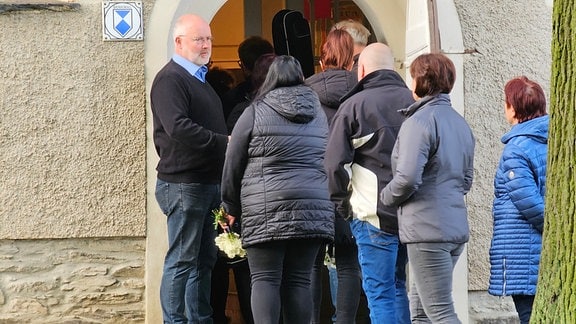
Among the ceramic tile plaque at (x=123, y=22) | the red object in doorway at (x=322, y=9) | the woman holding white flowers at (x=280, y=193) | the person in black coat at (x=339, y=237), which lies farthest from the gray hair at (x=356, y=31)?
the red object in doorway at (x=322, y=9)

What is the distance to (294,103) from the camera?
20.7ft

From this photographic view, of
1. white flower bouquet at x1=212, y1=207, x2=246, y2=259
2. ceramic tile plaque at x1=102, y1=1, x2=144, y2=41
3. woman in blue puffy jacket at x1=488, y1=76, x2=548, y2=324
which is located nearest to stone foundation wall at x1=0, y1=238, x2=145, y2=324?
white flower bouquet at x1=212, y1=207, x2=246, y2=259

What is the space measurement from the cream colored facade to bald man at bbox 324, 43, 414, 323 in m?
0.96

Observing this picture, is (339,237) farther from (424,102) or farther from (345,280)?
(424,102)

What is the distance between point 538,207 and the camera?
6172 mm

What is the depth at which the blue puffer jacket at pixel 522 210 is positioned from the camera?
20.4 feet

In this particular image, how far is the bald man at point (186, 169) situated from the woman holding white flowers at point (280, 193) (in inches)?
24.5

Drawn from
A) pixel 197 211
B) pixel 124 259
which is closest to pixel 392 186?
pixel 197 211

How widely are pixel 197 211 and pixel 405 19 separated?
2.33 meters

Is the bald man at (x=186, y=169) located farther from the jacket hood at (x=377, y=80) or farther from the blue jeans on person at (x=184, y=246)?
the jacket hood at (x=377, y=80)

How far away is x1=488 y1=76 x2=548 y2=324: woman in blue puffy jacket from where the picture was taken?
622cm

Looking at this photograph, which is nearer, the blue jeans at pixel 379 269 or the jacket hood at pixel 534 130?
the jacket hood at pixel 534 130

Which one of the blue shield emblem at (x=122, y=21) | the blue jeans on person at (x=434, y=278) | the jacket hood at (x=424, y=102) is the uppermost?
the blue shield emblem at (x=122, y=21)

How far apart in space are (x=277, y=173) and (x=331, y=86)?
1053 millimetres
